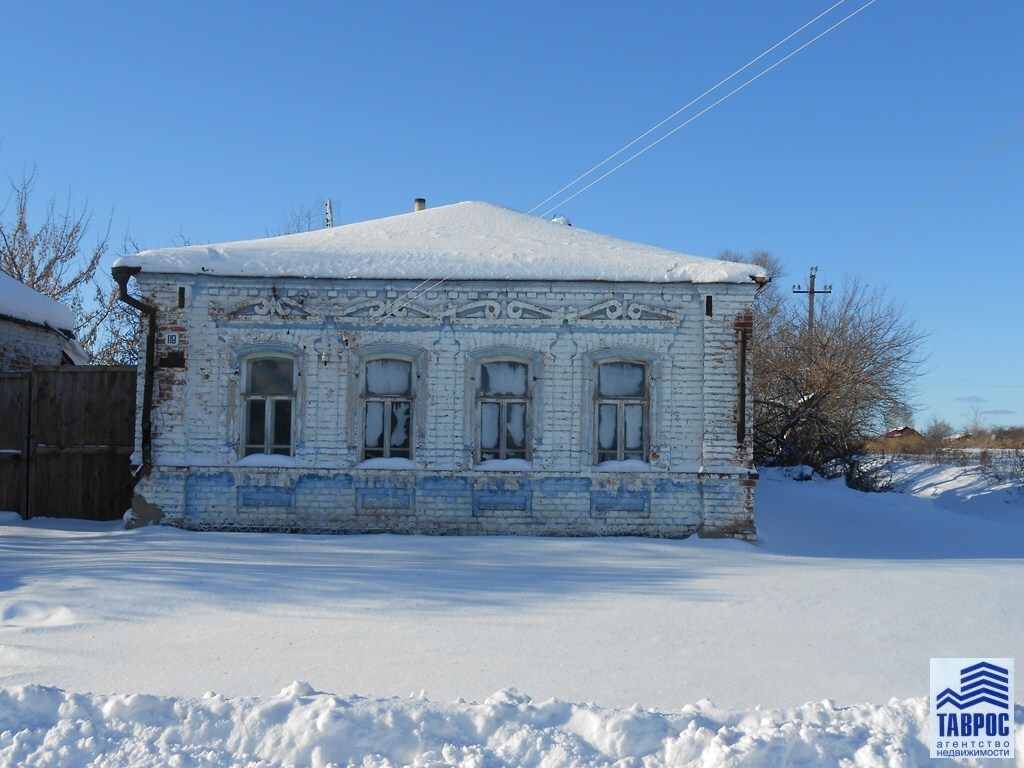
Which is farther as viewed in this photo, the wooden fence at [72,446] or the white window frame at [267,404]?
the wooden fence at [72,446]

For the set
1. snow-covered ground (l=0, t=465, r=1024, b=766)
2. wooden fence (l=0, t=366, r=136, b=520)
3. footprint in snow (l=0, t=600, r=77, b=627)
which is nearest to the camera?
snow-covered ground (l=0, t=465, r=1024, b=766)

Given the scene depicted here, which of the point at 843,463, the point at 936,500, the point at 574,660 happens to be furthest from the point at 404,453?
the point at 936,500

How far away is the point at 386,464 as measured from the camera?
1041 cm

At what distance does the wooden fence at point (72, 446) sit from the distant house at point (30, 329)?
1356 mm

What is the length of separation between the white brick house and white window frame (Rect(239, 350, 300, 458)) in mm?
24

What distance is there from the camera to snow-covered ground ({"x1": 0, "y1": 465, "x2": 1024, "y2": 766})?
4.22 m

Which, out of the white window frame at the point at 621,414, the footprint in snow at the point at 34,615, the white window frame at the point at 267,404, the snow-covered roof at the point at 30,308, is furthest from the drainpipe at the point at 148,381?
the white window frame at the point at 621,414

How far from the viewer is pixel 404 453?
1062 centimetres

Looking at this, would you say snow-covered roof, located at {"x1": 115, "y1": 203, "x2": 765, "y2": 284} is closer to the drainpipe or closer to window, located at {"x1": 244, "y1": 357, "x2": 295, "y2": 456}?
the drainpipe

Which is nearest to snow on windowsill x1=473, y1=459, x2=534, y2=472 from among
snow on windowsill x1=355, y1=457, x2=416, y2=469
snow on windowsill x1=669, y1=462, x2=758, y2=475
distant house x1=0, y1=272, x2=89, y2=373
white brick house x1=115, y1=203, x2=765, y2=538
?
white brick house x1=115, y1=203, x2=765, y2=538

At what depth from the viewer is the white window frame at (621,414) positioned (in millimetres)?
10484

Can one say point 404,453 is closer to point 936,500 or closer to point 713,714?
point 713,714

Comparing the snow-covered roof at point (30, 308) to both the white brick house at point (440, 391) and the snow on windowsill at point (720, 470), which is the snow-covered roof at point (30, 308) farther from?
the snow on windowsill at point (720, 470)

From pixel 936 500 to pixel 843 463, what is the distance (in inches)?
166
